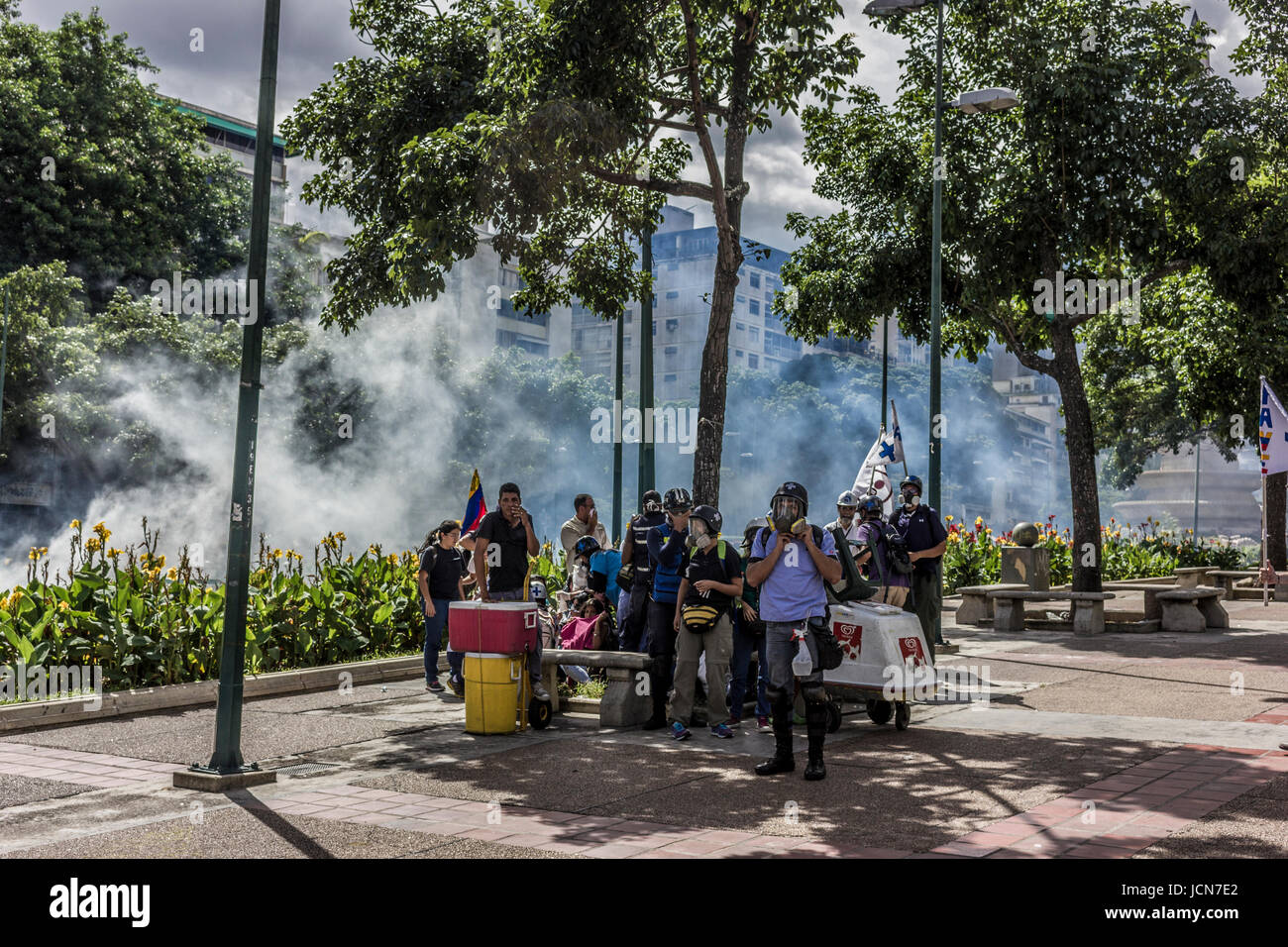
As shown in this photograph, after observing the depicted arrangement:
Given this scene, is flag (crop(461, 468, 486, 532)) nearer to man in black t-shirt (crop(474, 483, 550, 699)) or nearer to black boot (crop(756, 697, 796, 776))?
man in black t-shirt (crop(474, 483, 550, 699))

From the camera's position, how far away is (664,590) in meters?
9.62

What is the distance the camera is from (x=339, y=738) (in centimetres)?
938

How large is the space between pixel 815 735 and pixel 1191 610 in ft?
42.2

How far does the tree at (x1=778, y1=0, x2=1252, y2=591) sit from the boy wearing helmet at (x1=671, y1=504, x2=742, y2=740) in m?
10.8

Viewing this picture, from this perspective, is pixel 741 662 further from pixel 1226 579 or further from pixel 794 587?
pixel 1226 579

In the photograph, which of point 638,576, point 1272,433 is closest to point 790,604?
point 638,576

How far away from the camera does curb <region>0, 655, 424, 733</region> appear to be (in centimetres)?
969

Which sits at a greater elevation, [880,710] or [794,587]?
[794,587]

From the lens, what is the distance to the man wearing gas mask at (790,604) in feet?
25.4

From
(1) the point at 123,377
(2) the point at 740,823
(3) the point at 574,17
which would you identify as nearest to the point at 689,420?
(1) the point at 123,377

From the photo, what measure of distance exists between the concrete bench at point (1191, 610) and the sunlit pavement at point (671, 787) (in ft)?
23.7

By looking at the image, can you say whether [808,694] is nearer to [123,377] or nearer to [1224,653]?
[1224,653]

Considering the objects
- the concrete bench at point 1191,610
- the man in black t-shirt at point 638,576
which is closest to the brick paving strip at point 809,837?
the man in black t-shirt at point 638,576
